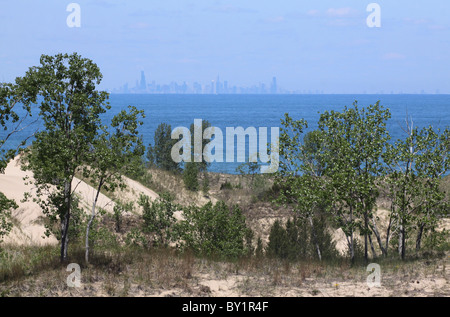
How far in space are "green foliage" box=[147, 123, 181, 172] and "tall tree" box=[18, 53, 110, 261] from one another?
34140mm

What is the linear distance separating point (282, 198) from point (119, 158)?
275 inches

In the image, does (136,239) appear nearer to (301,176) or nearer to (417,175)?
(301,176)

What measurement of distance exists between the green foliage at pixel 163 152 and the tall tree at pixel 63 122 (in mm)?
34140

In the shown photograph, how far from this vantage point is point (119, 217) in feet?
81.3

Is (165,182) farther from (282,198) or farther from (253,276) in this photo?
(253,276)

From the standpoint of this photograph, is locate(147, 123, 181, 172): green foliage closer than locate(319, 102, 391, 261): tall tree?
No

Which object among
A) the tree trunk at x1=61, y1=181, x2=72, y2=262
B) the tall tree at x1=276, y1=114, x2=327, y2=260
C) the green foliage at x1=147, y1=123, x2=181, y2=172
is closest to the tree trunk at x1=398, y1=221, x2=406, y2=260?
the tall tree at x1=276, y1=114, x2=327, y2=260

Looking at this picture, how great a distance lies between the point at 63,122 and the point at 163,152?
39050mm

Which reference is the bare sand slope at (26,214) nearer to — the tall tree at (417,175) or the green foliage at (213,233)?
the green foliage at (213,233)

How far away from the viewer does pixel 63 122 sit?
14.8m

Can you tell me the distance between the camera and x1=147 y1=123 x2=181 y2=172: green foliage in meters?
51.8

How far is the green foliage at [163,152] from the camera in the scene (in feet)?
170

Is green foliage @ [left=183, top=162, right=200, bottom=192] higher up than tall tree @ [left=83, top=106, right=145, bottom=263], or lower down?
lower down

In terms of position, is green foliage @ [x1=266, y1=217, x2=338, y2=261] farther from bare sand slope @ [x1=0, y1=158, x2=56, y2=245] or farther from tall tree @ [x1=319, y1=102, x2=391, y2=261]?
→ bare sand slope @ [x1=0, y1=158, x2=56, y2=245]
